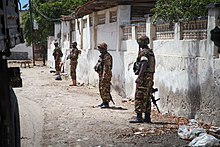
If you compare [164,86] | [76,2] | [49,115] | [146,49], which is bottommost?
[49,115]

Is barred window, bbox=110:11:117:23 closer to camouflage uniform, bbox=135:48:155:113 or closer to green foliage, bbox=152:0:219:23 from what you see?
green foliage, bbox=152:0:219:23

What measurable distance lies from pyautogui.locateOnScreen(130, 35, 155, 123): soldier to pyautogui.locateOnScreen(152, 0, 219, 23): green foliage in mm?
1073

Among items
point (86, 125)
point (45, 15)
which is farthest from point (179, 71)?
point (45, 15)

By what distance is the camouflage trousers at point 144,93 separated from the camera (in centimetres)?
759

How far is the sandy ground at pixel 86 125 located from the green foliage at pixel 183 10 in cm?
216

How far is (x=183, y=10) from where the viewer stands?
8047mm

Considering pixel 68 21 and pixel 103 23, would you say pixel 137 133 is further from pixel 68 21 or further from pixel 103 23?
pixel 68 21

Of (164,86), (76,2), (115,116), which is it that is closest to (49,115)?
(115,116)

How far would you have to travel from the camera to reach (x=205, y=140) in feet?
18.8

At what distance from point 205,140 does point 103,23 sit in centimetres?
930

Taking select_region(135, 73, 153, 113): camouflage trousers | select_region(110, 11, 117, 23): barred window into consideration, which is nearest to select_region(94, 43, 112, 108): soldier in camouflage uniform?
select_region(135, 73, 153, 113): camouflage trousers

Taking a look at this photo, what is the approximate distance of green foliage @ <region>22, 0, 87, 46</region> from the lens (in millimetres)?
27209

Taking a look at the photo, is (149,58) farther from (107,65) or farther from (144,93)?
(107,65)

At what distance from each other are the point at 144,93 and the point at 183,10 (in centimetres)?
196
